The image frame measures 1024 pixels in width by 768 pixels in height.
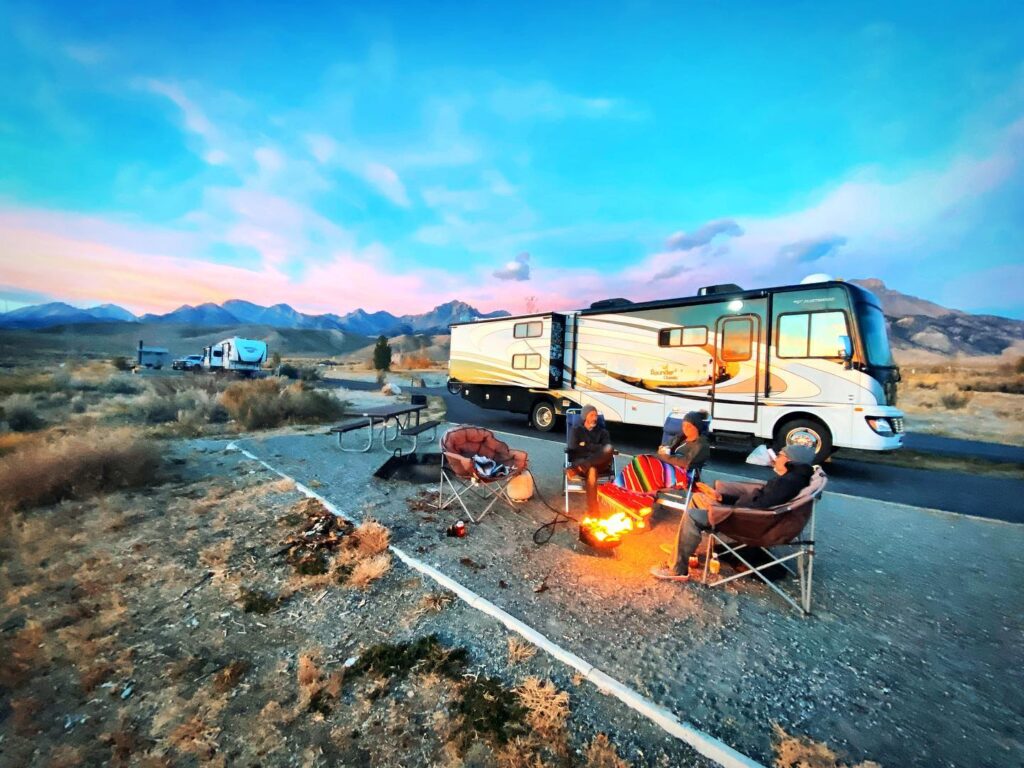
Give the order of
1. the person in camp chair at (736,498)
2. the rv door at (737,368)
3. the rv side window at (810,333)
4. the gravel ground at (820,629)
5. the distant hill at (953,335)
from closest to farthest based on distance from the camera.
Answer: the gravel ground at (820,629) < the person in camp chair at (736,498) < the rv side window at (810,333) < the rv door at (737,368) < the distant hill at (953,335)

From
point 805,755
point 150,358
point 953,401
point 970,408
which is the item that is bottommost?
point 805,755

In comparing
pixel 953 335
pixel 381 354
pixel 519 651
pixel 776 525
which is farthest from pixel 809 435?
pixel 953 335

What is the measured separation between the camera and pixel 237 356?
82.2 ft

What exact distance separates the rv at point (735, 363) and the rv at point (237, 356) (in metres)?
21.3

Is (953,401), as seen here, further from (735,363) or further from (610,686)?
(610,686)

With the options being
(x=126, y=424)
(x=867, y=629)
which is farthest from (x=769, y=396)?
(x=126, y=424)

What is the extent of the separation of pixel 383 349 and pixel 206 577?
101 ft

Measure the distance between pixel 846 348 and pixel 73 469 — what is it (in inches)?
422

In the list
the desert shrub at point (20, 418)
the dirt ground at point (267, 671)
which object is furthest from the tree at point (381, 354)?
the dirt ground at point (267, 671)

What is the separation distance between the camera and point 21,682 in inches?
90.0

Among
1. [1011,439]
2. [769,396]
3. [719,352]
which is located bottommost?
[1011,439]

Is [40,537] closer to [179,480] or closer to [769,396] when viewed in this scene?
[179,480]

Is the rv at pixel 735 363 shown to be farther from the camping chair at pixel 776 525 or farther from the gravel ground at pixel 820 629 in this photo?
the camping chair at pixel 776 525

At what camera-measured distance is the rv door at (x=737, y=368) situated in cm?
750
